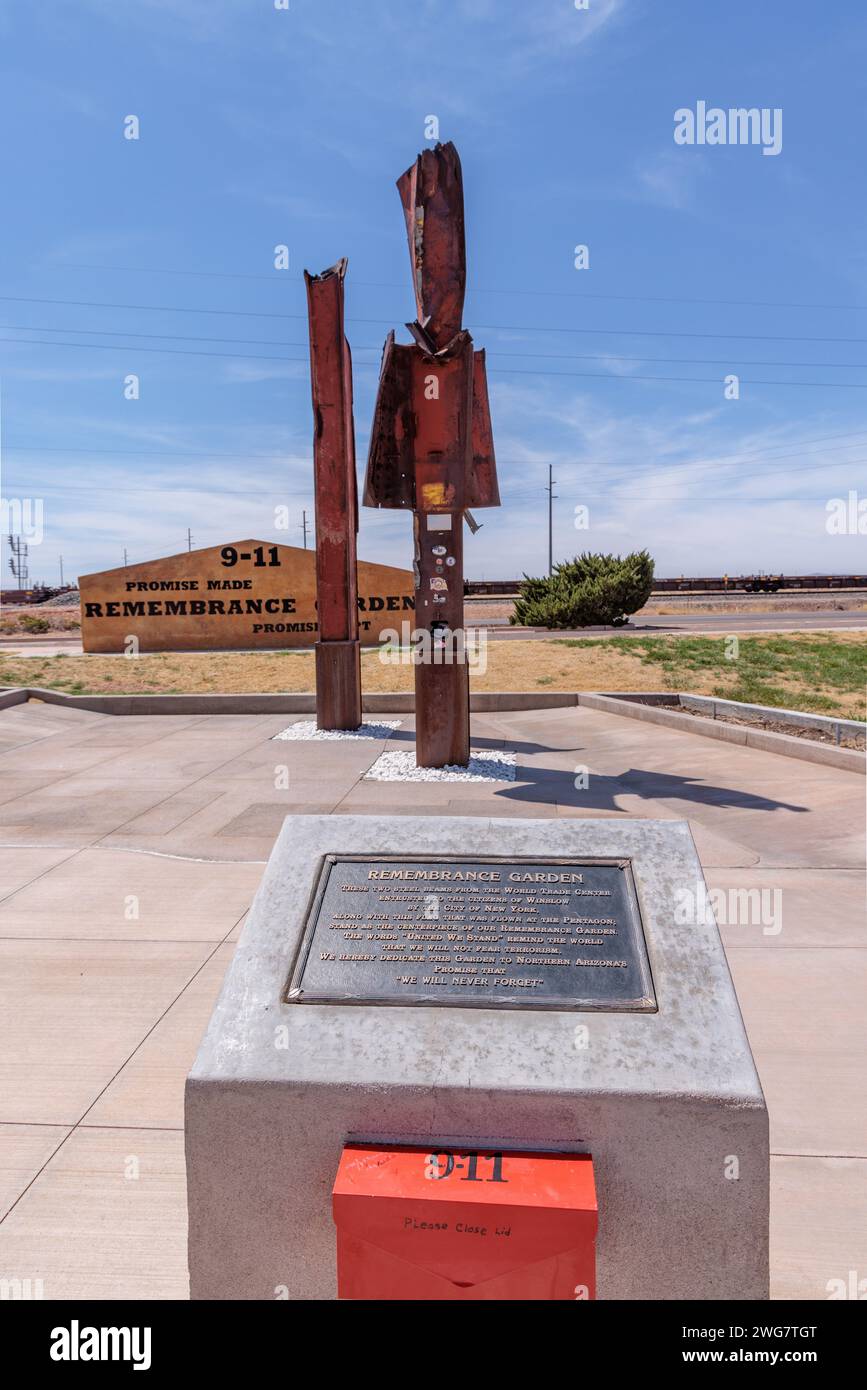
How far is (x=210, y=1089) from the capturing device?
2.60 metres

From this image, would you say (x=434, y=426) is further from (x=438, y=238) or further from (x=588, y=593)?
(x=588, y=593)

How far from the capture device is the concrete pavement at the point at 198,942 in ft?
10.1

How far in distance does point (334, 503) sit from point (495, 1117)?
1085 centimetres

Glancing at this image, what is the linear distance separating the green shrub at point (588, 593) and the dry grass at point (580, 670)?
8592mm

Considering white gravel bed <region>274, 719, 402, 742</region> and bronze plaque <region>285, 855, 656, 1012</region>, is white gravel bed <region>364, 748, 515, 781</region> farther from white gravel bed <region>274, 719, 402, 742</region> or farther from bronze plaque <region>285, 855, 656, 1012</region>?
bronze plaque <region>285, 855, 656, 1012</region>

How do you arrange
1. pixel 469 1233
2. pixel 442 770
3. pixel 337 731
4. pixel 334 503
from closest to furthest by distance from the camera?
pixel 469 1233 < pixel 442 770 < pixel 334 503 < pixel 337 731

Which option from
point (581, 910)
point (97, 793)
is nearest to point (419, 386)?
point (97, 793)

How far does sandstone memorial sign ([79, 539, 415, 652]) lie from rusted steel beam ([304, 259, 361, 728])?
15480 mm

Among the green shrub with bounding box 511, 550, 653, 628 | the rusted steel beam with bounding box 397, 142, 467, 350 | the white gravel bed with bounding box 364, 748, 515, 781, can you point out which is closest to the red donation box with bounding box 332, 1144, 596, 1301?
the white gravel bed with bounding box 364, 748, 515, 781

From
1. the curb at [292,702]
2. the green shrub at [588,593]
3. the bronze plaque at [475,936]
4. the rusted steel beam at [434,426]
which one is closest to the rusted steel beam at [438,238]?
the rusted steel beam at [434,426]

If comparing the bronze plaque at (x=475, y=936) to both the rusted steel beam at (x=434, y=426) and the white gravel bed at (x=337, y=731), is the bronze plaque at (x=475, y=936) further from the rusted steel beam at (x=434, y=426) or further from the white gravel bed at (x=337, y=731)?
the white gravel bed at (x=337, y=731)

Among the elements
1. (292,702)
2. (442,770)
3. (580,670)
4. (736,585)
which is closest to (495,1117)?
(442,770)

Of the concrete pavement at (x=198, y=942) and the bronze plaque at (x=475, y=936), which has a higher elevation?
the bronze plaque at (x=475, y=936)

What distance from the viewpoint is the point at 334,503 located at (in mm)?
12547
